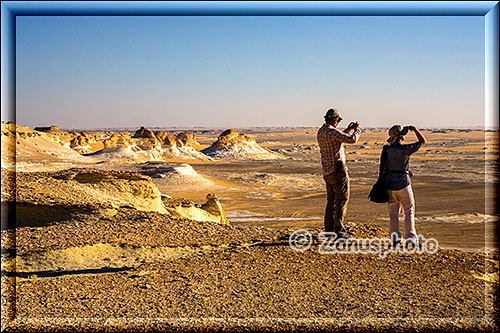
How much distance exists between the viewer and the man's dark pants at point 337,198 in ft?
21.7

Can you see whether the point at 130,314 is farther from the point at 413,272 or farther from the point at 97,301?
the point at 413,272

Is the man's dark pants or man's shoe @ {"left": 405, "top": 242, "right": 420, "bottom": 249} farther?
the man's dark pants

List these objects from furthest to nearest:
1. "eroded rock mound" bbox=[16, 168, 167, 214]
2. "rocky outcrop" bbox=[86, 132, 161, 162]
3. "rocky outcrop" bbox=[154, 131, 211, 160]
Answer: "rocky outcrop" bbox=[154, 131, 211, 160] → "rocky outcrop" bbox=[86, 132, 161, 162] → "eroded rock mound" bbox=[16, 168, 167, 214]

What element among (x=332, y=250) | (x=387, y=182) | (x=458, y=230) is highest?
(x=387, y=182)

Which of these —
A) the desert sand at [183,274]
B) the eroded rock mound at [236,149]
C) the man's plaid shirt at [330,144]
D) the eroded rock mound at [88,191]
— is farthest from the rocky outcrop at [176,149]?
the man's plaid shirt at [330,144]

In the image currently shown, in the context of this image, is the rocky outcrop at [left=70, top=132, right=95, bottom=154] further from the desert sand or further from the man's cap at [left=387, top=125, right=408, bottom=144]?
the man's cap at [left=387, top=125, right=408, bottom=144]

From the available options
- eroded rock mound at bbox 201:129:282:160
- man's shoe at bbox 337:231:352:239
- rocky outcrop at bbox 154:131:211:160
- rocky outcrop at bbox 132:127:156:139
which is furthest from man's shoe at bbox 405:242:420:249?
eroded rock mound at bbox 201:129:282:160

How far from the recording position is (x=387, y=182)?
6.59 meters

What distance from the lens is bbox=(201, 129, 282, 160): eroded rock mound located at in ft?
192

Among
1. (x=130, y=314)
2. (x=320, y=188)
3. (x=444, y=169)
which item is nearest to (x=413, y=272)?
(x=130, y=314)

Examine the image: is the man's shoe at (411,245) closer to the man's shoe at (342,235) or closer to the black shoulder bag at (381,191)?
the black shoulder bag at (381,191)

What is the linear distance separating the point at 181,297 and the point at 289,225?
13351mm

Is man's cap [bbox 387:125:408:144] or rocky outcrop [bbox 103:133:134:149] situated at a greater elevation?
rocky outcrop [bbox 103:133:134:149]

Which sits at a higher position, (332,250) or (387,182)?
(387,182)
